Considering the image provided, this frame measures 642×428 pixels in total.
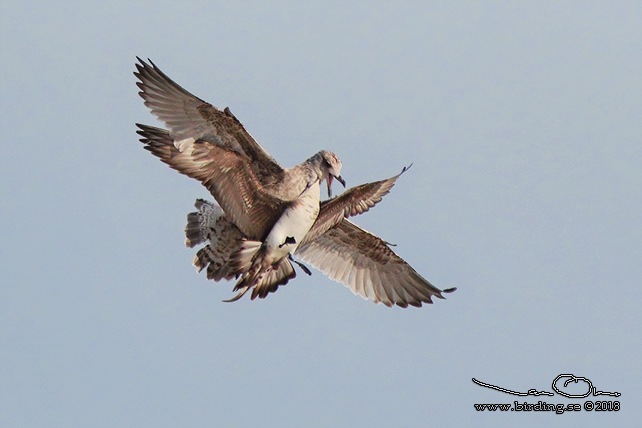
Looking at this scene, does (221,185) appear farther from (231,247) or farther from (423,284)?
(423,284)

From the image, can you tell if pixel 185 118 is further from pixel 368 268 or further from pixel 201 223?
pixel 368 268

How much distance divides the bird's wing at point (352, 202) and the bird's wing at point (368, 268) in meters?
1.31

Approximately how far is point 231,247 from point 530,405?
4.87 m

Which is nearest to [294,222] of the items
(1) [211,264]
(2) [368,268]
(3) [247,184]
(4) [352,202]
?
(3) [247,184]

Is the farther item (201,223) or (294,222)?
(201,223)

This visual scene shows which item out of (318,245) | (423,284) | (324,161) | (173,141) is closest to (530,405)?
(423,284)

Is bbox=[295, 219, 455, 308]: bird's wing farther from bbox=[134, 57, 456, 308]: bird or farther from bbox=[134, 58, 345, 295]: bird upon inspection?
bbox=[134, 58, 345, 295]: bird

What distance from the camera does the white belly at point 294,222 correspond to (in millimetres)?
13195

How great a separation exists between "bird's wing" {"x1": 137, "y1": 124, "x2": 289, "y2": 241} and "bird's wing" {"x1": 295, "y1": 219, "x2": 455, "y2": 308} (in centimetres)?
192

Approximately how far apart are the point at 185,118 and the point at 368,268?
153 inches

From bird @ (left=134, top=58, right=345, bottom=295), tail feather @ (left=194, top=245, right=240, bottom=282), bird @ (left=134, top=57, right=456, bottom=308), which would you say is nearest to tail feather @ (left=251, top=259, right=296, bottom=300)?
bird @ (left=134, top=57, right=456, bottom=308)

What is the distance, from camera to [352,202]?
1373 centimetres

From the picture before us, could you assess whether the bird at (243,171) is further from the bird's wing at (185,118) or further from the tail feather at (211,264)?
the tail feather at (211,264)

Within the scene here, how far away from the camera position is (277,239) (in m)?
13.3
